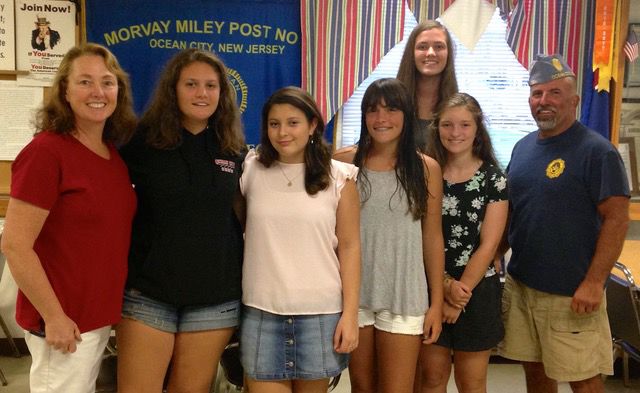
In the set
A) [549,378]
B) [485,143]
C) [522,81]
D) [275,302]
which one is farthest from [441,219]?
[522,81]

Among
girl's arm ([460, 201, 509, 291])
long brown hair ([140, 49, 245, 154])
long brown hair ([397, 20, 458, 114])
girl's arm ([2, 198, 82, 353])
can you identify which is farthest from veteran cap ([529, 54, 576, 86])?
girl's arm ([2, 198, 82, 353])

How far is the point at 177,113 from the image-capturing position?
1712 mm

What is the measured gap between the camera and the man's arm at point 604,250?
1.99m

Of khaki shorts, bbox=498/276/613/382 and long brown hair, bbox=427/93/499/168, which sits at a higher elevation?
long brown hair, bbox=427/93/499/168

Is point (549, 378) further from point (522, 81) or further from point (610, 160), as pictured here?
point (522, 81)

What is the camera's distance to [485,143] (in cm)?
193

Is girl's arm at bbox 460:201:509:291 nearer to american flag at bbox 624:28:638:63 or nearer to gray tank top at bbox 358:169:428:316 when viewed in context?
gray tank top at bbox 358:169:428:316

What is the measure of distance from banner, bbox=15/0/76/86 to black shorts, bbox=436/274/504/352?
2.69 m

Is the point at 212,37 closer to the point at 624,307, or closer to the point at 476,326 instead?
the point at 476,326

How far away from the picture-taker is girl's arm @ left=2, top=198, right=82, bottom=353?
1443 millimetres

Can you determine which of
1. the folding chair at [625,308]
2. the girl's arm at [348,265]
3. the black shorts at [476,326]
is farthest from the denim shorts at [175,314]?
the folding chair at [625,308]

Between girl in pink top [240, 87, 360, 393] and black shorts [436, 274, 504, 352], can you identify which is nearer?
girl in pink top [240, 87, 360, 393]

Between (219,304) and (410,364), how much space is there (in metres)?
0.66

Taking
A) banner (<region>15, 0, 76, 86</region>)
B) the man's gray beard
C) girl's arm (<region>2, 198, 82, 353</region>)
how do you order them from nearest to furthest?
girl's arm (<region>2, 198, 82, 353</region>)
the man's gray beard
banner (<region>15, 0, 76, 86</region>)
